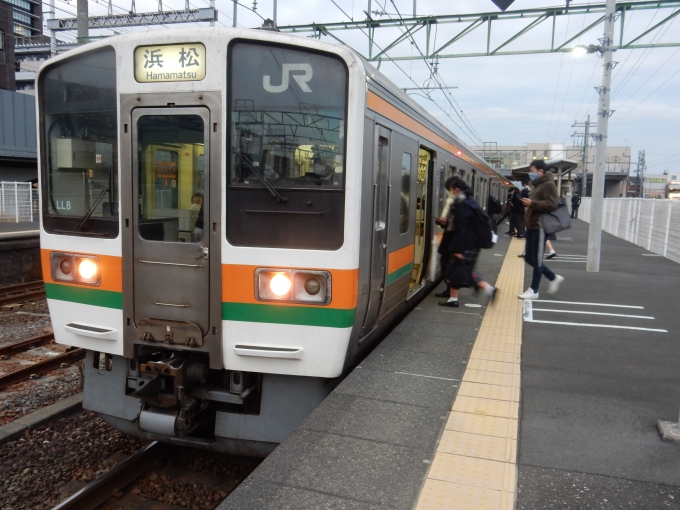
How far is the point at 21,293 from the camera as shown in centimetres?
1038

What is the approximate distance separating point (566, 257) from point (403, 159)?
28.8 ft

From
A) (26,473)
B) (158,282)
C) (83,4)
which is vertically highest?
(83,4)

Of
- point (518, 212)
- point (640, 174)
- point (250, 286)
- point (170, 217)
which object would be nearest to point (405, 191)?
point (250, 286)

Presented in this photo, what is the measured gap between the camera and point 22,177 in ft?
102

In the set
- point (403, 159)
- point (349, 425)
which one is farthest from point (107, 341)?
point (403, 159)

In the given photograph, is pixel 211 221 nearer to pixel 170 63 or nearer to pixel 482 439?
pixel 170 63

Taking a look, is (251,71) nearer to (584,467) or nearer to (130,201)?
(130,201)

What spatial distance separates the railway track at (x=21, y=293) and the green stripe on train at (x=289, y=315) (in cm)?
712

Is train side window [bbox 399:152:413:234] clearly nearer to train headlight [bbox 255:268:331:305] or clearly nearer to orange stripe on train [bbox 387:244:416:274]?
orange stripe on train [bbox 387:244:416:274]

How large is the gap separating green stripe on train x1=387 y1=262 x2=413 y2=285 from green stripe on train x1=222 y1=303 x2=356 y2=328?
127 cm

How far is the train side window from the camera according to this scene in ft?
17.8

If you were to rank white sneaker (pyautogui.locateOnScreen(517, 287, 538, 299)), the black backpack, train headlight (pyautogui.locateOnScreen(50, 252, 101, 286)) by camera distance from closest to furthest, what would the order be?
1. train headlight (pyautogui.locateOnScreen(50, 252, 101, 286))
2. the black backpack
3. white sneaker (pyautogui.locateOnScreen(517, 287, 538, 299))

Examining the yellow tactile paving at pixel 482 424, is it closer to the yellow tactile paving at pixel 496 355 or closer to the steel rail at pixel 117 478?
the yellow tactile paving at pixel 496 355

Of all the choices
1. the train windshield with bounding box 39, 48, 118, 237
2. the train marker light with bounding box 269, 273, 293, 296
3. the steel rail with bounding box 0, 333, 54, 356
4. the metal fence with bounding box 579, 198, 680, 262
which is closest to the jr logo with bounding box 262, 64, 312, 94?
the train windshield with bounding box 39, 48, 118, 237
